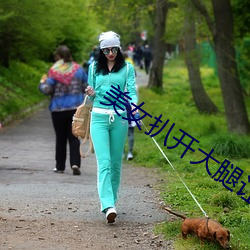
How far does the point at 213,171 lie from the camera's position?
11188 millimetres

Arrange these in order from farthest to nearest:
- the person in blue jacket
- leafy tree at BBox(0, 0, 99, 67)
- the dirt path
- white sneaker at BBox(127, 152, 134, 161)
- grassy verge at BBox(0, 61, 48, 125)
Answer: grassy verge at BBox(0, 61, 48, 125), leafy tree at BBox(0, 0, 99, 67), white sneaker at BBox(127, 152, 134, 161), the person in blue jacket, the dirt path

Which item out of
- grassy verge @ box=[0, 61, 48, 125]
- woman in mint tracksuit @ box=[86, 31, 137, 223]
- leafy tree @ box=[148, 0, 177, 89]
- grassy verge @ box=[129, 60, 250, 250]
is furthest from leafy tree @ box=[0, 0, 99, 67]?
woman in mint tracksuit @ box=[86, 31, 137, 223]

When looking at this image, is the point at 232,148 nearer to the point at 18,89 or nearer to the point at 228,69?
the point at 228,69

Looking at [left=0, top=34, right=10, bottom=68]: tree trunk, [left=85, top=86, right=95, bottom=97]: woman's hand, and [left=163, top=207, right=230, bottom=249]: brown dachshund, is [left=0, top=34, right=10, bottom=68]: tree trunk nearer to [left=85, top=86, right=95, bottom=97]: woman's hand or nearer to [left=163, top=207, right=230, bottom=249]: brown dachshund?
[left=85, top=86, right=95, bottom=97]: woman's hand

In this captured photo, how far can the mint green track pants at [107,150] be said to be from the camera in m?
7.33

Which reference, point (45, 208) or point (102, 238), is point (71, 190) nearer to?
point (45, 208)

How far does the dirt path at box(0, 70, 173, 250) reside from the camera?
6.66 metres

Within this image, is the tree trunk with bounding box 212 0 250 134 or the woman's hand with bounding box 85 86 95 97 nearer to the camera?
the woman's hand with bounding box 85 86 95 97

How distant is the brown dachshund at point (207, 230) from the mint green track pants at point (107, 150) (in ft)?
3.41

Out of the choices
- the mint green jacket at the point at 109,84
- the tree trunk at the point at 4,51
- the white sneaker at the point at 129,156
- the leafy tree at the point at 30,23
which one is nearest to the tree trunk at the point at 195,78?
the leafy tree at the point at 30,23

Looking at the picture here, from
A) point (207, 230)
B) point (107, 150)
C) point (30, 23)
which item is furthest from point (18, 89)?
point (207, 230)

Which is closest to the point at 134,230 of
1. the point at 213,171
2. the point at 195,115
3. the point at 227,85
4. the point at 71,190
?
the point at 71,190

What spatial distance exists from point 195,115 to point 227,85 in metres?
7.44

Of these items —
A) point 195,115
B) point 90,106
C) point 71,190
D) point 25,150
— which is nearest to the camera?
point 90,106
